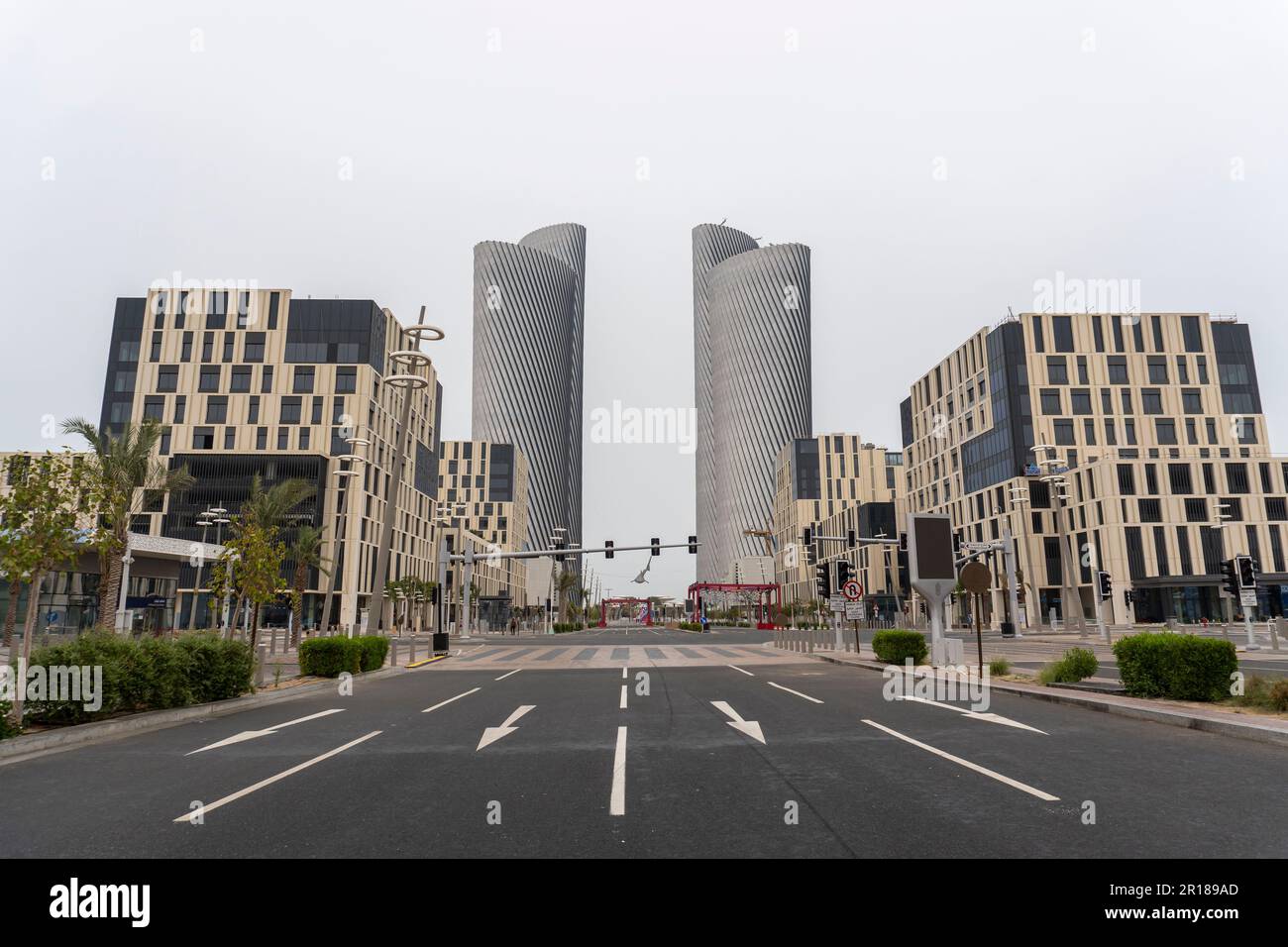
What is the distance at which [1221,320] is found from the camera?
272ft

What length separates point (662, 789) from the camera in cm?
709

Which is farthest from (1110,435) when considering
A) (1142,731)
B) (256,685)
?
(256,685)

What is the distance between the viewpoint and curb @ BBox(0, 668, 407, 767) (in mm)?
9734

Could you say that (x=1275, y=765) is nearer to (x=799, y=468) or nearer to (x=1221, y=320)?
(x=1221, y=320)

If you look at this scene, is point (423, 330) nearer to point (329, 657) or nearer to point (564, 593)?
point (329, 657)

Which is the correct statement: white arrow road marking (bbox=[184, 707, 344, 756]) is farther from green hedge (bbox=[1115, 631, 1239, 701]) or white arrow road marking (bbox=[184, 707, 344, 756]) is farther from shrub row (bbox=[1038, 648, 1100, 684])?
shrub row (bbox=[1038, 648, 1100, 684])

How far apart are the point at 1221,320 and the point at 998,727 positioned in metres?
98.1

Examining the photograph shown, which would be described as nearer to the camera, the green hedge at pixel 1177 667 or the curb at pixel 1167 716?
the curb at pixel 1167 716

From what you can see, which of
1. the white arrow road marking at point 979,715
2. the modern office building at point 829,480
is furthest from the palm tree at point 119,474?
the modern office building at point 829,480

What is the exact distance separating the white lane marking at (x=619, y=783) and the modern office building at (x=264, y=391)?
65010 mm

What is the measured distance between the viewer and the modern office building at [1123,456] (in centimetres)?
6600

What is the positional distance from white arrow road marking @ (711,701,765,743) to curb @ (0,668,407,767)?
31.9 feet

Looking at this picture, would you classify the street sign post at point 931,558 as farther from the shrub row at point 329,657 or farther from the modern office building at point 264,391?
the modern office building at point 264,391

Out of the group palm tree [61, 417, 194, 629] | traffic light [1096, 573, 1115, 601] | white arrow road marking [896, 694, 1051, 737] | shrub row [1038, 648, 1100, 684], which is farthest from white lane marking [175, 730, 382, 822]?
traffic light [1096, 573, 1115, 601]
